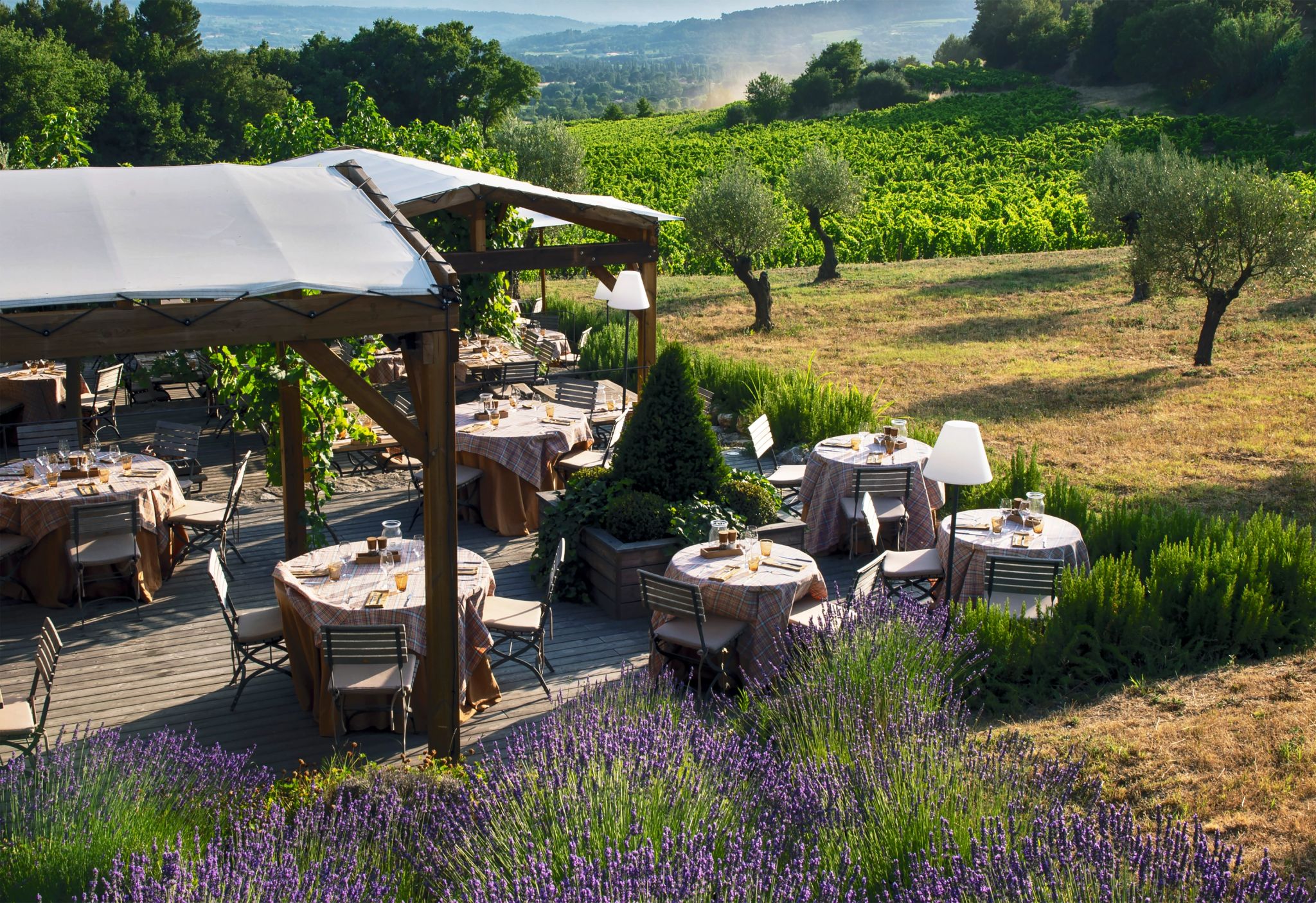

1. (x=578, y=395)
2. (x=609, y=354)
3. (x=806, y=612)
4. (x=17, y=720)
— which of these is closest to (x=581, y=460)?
(x=578, y=395)

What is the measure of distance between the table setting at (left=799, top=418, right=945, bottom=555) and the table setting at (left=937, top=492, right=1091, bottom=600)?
1276 mm

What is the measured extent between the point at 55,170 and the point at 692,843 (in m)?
5.51

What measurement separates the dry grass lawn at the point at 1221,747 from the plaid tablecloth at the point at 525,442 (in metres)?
5.49

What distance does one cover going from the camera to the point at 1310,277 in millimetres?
17672

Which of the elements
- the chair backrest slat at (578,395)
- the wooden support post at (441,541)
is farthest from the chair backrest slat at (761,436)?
the wooden support post at (441,541)

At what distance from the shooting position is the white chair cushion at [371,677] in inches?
242

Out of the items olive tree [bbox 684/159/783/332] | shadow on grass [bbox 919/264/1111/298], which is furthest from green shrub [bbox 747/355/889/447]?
shadow on grass [bbox 919/264/1111/298]

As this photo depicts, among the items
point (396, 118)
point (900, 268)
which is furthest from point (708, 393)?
point (396, 118)

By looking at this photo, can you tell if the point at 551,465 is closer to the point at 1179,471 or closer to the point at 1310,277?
the point at 1179,471

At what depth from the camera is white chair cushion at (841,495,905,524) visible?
9508mm

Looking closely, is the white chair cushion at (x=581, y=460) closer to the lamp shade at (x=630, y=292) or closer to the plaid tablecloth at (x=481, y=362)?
the lamp shade at (x=630, y=292)

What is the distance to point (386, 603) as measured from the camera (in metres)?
6.45

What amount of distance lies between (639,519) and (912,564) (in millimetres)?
2105

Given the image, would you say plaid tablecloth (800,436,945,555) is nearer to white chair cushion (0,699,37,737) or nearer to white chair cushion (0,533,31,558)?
white chair cushion (0,699,37,737)
